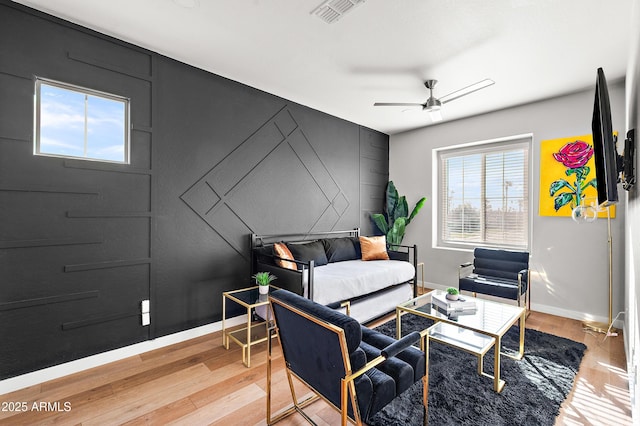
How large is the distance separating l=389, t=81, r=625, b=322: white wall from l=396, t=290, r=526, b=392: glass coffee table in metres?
1.54

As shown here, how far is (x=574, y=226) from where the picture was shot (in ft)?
11.6

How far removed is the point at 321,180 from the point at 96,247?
278 cm

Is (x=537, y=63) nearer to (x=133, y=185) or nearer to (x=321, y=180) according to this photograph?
(x=321, y=180)

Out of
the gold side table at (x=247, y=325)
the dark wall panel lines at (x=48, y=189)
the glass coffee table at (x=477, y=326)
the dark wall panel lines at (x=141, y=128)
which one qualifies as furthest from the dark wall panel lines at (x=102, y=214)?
the glass coffee table at (x=477, y=326)

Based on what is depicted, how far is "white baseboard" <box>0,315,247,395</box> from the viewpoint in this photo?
6.82 ft

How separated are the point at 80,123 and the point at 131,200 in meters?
0.72

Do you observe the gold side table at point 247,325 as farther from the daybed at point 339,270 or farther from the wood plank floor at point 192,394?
the daybed at point 339,270

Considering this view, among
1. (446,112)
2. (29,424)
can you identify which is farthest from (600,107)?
(29,424)

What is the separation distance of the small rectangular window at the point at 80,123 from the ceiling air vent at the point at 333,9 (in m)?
1.84

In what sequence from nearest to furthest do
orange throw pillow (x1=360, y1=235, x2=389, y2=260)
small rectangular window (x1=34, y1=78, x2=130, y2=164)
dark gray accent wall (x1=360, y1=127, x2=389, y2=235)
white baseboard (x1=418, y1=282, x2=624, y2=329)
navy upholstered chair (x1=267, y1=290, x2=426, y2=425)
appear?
navy upholstered chair (x1=267, y1=290, x2=426, y2=425), small rectangular window (x1=34, y1=78, x2=130, y2=164), white baseboard (x1=418, y1=282, x2=624, y2=329), orange throw pillow (x1=360, y1=235, x2=389, y2=260), dark gray accent wall (x1=360, y1=127, x2=389, y2=235)

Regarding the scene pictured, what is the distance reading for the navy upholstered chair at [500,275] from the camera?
3328mm

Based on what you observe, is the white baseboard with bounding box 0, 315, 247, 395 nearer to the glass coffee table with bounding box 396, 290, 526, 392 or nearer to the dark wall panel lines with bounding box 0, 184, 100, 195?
the dark wall panel lines with bounding box 0, 184, 100, 195

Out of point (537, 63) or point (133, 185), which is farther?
point (537, 63)

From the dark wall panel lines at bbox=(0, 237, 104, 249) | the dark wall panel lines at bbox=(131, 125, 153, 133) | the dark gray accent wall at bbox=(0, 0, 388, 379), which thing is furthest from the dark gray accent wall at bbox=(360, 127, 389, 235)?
the dark wall panel lines at bbox=(0, 237, 104, 249)
